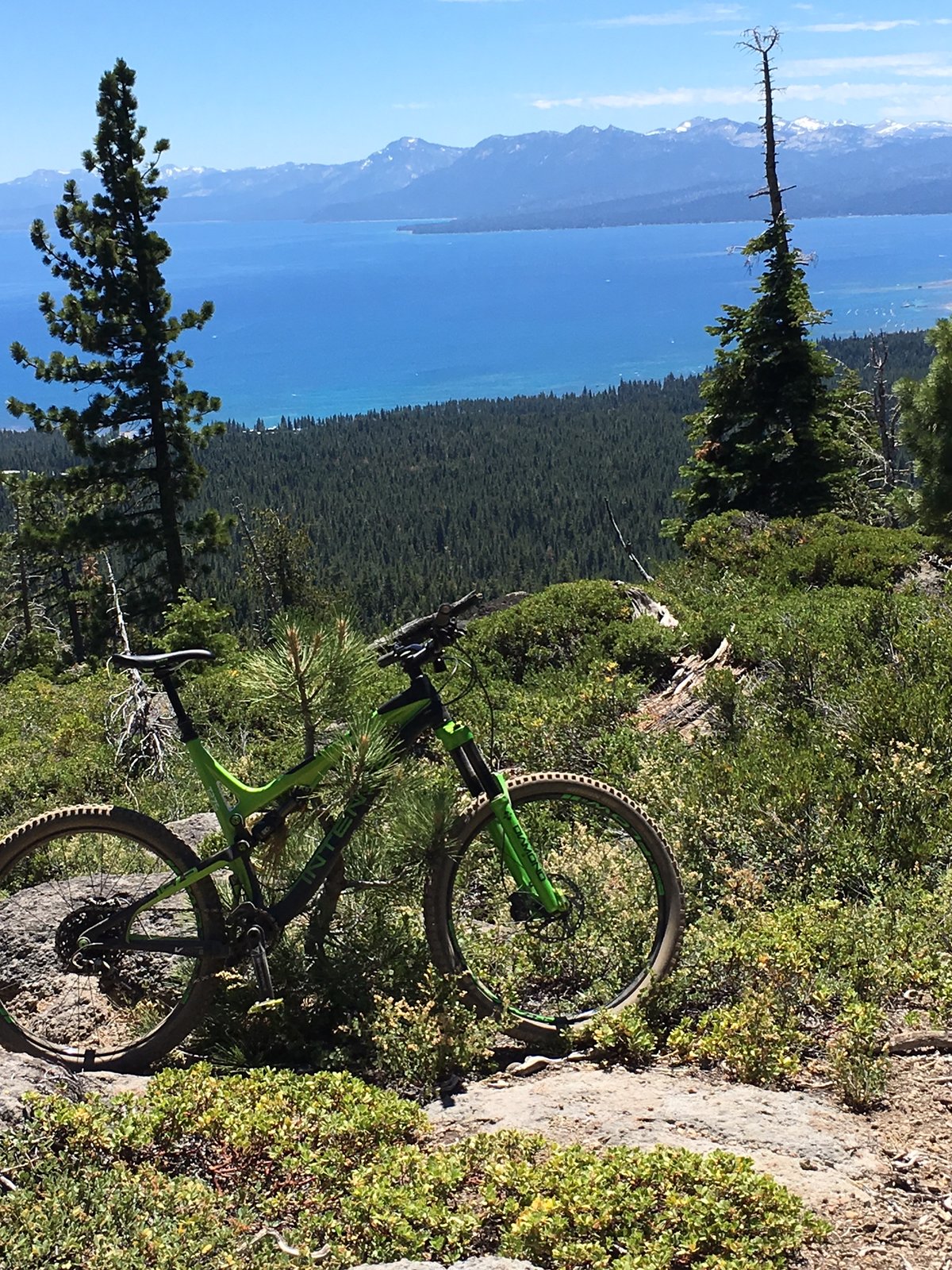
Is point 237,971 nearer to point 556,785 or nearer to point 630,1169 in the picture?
point 556,785

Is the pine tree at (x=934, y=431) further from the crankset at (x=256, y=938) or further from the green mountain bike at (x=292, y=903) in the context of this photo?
the crankset at (x=256, y=938)

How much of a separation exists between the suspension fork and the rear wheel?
3.57 feet

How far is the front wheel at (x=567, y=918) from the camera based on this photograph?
3855 mm

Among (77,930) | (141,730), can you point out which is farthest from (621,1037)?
(141,730)

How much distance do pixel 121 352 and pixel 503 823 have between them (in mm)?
24353

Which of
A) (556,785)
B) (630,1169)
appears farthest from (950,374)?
(630,1169)

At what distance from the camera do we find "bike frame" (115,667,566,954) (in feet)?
12.6

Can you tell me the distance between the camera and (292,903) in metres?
3.89

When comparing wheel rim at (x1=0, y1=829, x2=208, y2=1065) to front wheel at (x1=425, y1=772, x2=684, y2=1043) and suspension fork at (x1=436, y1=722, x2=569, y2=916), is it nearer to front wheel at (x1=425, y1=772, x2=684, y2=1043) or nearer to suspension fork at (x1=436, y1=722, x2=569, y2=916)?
front wheel at (x1=425, y1=772, x2=684, y2=1043)

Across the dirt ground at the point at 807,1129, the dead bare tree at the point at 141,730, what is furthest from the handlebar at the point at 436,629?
the dead bare tree at the point at 141,730

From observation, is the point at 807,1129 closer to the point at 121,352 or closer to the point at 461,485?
the point at 121,352

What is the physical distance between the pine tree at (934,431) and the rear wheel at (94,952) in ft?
45.5

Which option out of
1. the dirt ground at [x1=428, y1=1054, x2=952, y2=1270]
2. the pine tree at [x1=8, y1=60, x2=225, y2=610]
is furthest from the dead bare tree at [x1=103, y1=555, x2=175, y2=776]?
the pine tree at [x1=8, y1=60, x2=225, y2=610]

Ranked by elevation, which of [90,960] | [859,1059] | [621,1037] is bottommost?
[621,1037]
